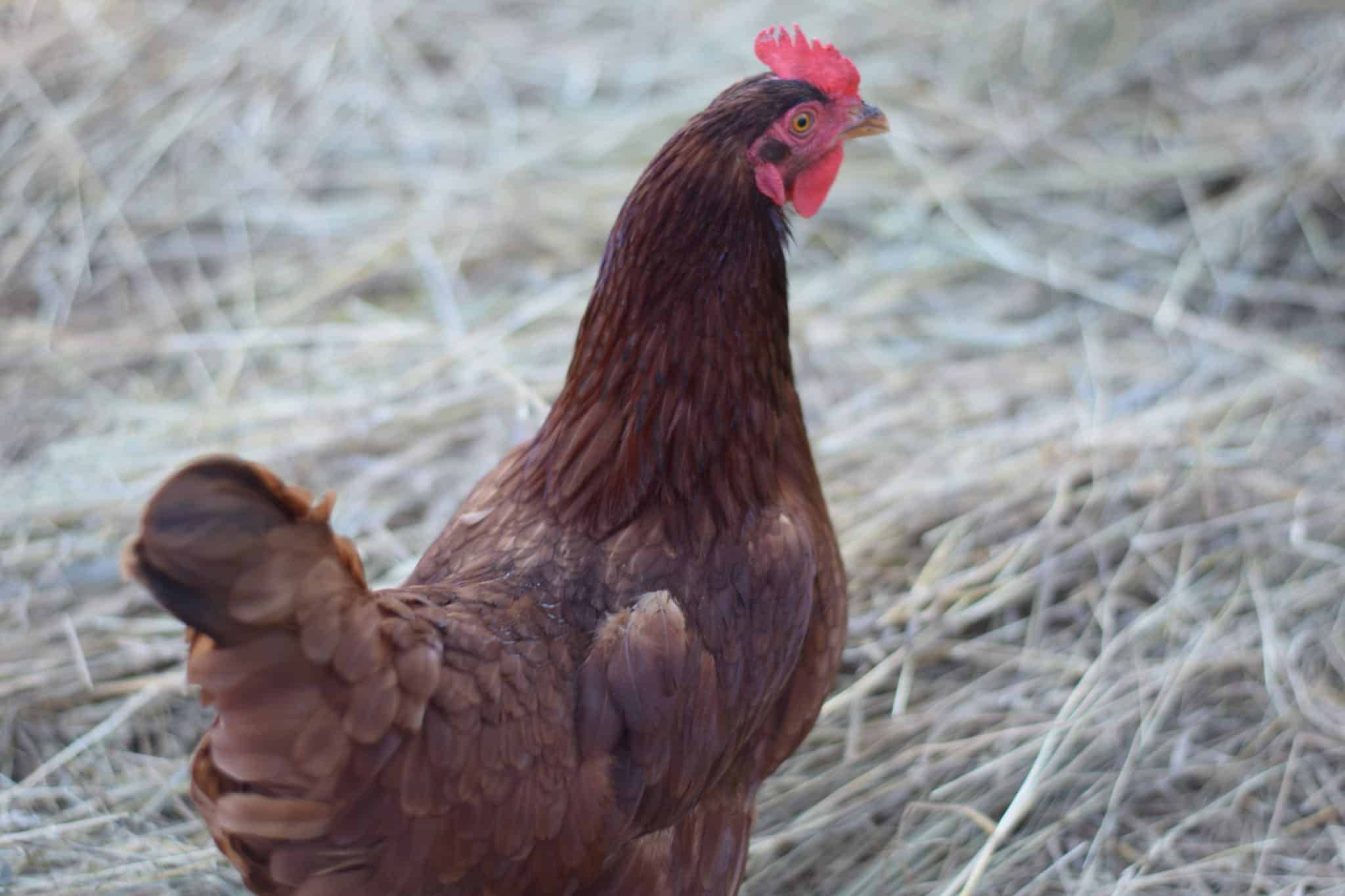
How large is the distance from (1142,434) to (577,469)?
6.29ft

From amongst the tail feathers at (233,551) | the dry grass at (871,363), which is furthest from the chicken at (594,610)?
the dry grass at (871,363)

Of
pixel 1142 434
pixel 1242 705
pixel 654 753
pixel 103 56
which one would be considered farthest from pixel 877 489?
pixel 103 56

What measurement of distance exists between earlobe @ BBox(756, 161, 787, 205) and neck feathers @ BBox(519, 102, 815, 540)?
0.02 meters

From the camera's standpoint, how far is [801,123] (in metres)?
1.94

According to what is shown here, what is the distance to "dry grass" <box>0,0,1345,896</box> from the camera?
2.50 m

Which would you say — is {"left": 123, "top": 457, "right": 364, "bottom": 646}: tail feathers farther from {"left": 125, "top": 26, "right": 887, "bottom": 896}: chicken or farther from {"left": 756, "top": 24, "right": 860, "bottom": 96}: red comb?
{"left": 756, "top": 24, "right": 860, "bottom": 96}: red comb

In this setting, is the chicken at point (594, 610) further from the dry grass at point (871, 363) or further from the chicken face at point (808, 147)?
the dry grass at point (871, 363)

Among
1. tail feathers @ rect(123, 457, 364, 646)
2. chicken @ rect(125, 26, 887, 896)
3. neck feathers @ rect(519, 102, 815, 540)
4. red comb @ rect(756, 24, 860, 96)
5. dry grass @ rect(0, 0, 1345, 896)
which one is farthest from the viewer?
dry grass @ rect(0, 0, 1345, 896)

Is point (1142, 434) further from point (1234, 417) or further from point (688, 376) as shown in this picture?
point (688, 376)

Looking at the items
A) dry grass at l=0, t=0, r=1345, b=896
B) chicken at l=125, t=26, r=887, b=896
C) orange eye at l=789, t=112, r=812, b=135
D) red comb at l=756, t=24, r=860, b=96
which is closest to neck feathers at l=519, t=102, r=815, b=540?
chicken at l=125, t=26, r=887, b=896

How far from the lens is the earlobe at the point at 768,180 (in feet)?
6.23

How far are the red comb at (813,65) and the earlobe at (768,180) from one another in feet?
0.62

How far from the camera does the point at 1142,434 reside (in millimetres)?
3246

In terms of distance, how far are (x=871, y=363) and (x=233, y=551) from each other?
8.43 feet
